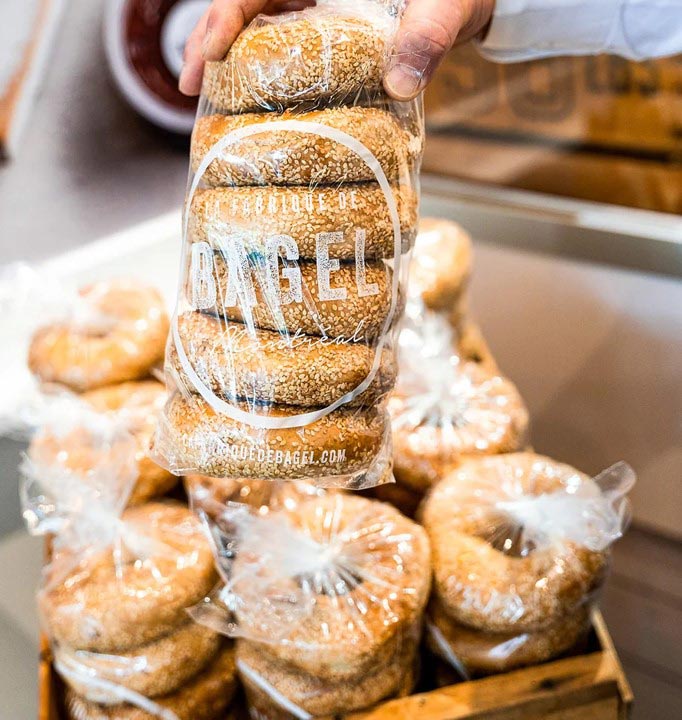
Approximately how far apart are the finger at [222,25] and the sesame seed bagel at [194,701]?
0.89 meters

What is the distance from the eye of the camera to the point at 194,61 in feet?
3.18

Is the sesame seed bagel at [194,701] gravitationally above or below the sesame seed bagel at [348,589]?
below

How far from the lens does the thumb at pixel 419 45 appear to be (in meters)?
0.78

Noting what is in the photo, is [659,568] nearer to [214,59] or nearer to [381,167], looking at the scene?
[381,167]

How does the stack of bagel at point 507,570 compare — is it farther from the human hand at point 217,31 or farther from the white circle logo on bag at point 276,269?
the human hand at point 217,31

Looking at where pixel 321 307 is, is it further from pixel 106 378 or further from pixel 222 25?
pixel 106 378

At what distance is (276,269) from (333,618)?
1.81ft

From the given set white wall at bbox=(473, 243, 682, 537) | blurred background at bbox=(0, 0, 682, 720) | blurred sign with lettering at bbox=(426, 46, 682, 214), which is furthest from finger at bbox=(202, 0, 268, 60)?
white wall at bbox=(473, 243, 682, 537)

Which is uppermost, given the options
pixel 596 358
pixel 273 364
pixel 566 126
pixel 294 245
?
pixel 294 245

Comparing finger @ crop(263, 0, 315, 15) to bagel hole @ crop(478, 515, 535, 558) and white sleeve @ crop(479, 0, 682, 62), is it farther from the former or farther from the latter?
bagel hole @ crop(478, 515, 535, 558)

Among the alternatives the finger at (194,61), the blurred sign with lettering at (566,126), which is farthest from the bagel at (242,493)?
the blurred sign with lettering at (566,126)

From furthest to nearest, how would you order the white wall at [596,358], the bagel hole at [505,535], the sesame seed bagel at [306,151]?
1. the white wall at [596,358]
2. the bagel hole at [505,535]
3. the sesame seed bagel at [306,151]

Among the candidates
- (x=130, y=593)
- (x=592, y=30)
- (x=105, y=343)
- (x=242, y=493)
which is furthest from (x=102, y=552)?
(x=592, y=30)

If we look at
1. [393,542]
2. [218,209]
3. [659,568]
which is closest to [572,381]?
[659,568]
